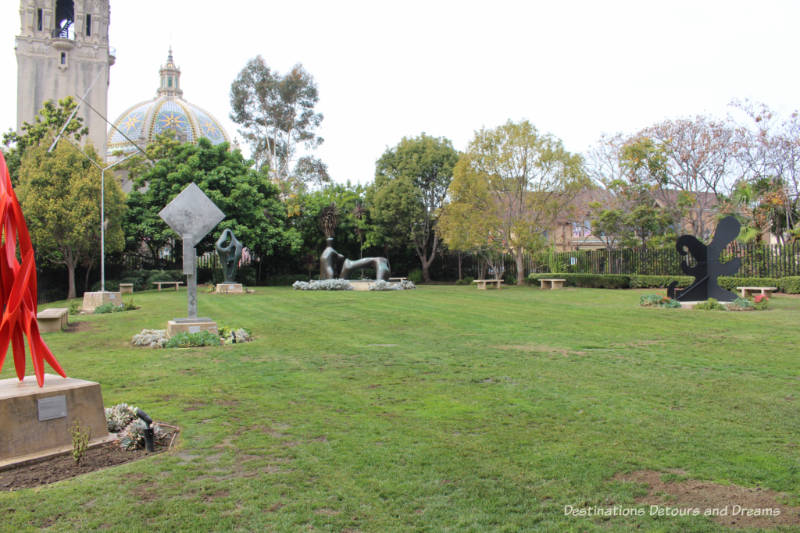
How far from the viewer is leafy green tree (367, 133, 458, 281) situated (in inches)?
1468

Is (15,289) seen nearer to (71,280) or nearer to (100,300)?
(100,300)

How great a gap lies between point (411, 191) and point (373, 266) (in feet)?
30.8

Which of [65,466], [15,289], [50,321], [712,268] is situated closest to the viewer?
[65,466]

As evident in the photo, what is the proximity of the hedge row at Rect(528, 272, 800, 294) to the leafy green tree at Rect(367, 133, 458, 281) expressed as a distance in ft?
30.8

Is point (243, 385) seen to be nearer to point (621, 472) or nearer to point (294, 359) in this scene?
point (294, 359)

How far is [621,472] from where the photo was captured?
149 inches

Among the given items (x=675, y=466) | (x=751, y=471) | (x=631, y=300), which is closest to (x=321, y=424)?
(x=675, y=466)

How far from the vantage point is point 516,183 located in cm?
3067

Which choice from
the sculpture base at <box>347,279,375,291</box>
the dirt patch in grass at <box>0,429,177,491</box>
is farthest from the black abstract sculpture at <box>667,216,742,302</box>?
the dirt patch in grass at <box>0,429,177,491</box>

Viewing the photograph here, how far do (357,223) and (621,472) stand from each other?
117ft

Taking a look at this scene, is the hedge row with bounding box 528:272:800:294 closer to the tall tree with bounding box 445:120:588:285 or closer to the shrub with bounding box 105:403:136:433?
the tall tree with bounding box 445:120:588:285

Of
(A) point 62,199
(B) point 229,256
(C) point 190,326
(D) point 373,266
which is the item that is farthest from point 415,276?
(C) point 190,326

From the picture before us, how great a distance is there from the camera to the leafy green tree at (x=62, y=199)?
25.8 meters

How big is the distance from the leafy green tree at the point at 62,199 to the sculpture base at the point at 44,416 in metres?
24.7
